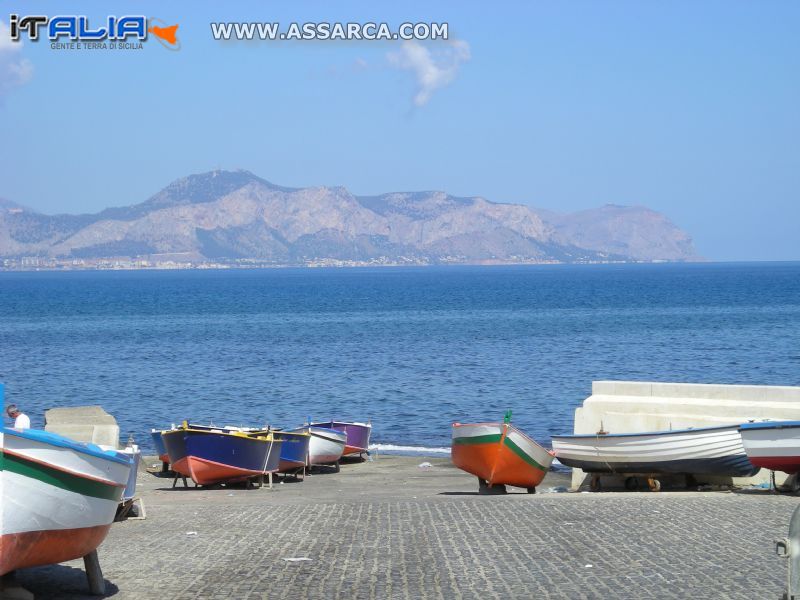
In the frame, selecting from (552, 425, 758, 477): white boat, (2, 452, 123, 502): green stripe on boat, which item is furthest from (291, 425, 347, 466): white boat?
(2, 452, 123, 502): green stripe on boat

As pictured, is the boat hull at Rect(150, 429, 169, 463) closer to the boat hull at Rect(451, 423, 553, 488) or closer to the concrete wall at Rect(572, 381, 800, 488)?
the boat hull at Rect(451, 423, 553, 488)

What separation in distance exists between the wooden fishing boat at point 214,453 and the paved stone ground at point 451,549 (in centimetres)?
284

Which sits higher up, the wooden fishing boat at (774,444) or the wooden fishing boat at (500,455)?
the wooden fishing boat at (774,444)

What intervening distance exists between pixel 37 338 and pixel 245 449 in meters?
62.4

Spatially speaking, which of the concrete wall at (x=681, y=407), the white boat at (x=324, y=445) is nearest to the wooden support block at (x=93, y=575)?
the concrete wall at (x=681, y=407)

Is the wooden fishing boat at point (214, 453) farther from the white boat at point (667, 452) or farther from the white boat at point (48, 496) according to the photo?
the white boat at point (48, 496)

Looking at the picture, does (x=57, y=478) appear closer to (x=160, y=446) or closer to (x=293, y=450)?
(x=293, y=450)

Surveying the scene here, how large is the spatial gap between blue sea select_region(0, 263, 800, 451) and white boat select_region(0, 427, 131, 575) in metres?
24.8

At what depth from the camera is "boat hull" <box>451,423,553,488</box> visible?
22000 millimetres

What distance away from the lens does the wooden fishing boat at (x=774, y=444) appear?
1791cm

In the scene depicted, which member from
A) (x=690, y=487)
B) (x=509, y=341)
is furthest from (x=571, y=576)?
(x=509, y=341)

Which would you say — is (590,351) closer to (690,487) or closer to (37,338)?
(37,338)

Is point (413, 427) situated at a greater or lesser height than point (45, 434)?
lesser

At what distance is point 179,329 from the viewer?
90875mm
